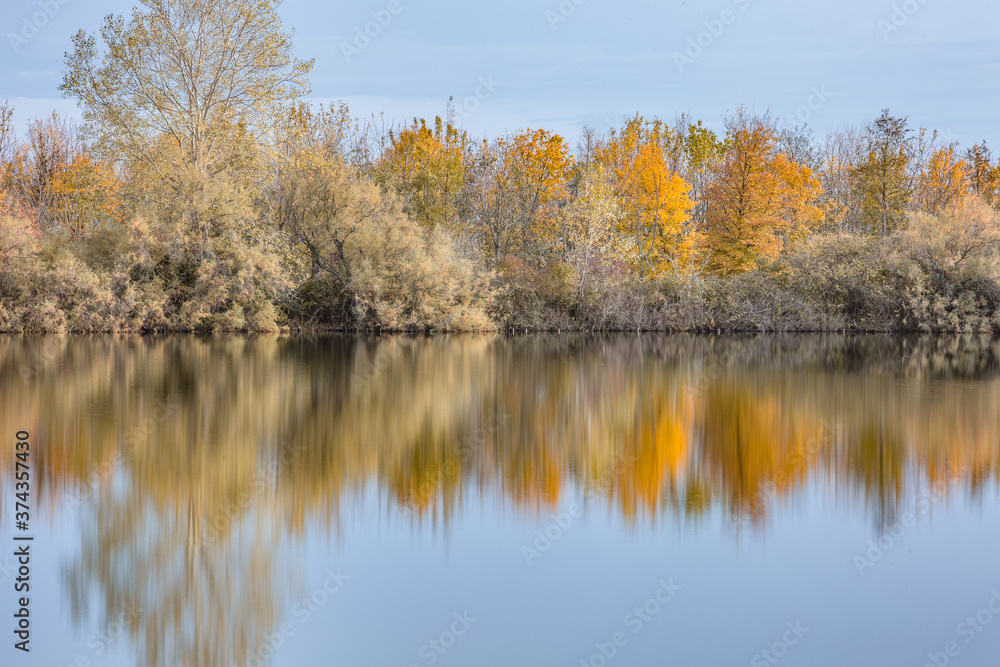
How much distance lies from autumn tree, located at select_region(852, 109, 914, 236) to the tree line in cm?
14

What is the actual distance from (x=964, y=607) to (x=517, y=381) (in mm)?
13026

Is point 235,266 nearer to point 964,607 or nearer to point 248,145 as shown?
point 248,145

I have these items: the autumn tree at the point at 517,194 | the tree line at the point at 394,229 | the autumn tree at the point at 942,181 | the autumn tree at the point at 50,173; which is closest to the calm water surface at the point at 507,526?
the tree line at the point at 394,229

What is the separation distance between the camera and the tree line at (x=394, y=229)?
33.8m

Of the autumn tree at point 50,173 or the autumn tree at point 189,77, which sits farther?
the autumn tree at point 50,173

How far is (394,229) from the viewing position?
36562 millimetres

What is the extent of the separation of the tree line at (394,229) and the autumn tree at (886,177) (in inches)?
5.5

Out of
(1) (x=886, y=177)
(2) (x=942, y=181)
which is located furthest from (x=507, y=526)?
(2) (x=942, y=181)

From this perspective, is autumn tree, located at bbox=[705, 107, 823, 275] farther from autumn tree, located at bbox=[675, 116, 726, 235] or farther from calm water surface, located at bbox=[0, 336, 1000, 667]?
calm water surface, located at bbox=[0, 336, 1000, 667]

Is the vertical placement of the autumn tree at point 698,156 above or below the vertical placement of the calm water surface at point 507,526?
above

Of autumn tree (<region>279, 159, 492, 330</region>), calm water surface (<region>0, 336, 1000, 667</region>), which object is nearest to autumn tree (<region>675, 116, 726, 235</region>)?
autumn tree (<region>279, 159, 492, 330</region>)

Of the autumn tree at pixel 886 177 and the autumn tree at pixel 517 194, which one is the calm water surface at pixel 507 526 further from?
the autumn tree at pixel 886 177

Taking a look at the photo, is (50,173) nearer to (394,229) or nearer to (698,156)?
(394,229)

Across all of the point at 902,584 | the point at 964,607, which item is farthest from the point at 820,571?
the point at 964,607
